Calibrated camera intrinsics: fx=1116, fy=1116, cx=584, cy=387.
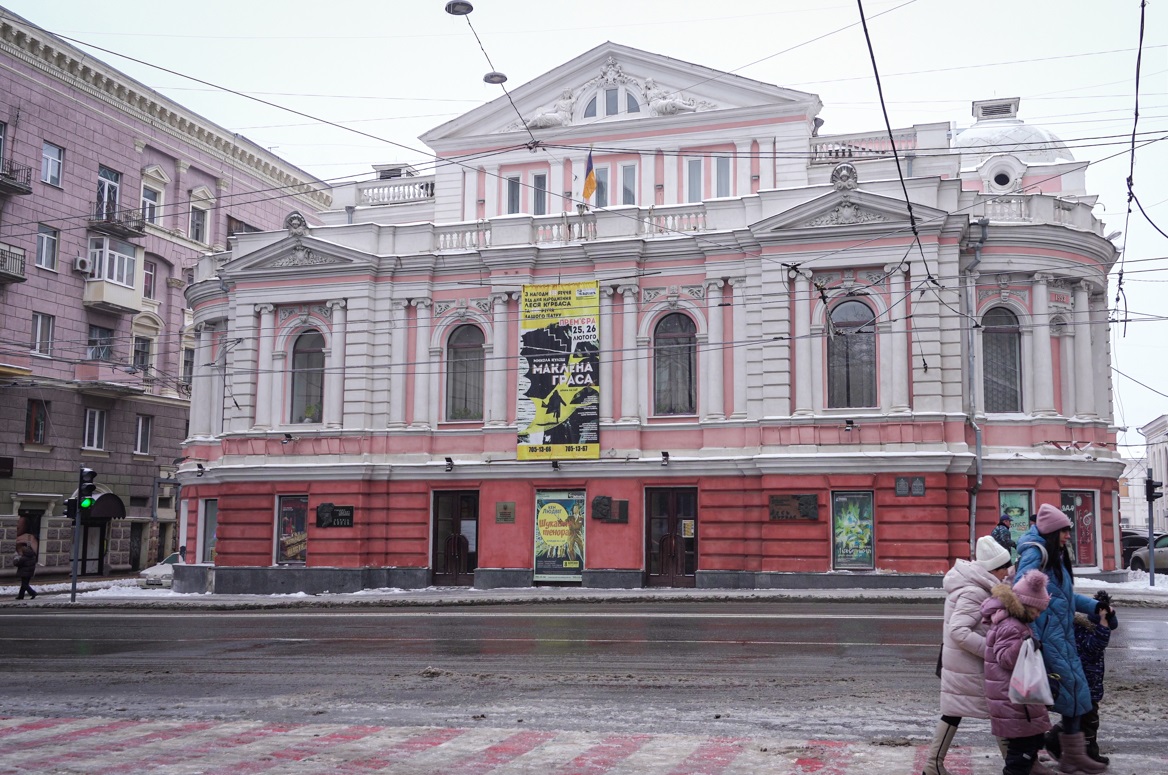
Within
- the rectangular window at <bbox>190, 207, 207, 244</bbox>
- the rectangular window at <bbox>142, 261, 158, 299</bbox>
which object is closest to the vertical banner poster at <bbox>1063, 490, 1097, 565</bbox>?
the rectangular window at <bbox>142, 261, 158, 299</bbox>

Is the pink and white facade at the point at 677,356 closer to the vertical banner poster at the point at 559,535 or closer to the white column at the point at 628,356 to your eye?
the white column at the point at 628,356

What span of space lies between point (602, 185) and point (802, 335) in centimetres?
911

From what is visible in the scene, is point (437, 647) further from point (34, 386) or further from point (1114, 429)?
point (34, 386)

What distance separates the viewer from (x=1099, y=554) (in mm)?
28625

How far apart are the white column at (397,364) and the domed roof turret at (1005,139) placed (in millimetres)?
17012

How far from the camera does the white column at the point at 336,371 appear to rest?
31.8 metres

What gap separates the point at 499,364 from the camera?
31.0 m

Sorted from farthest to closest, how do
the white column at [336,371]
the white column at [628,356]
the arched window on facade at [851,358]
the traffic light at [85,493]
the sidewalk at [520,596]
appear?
the white column at [336,371], the white column at [628,356], the traffic light at [85,493], the arched window on facade at [851,358], the sidewalk at [520,596]

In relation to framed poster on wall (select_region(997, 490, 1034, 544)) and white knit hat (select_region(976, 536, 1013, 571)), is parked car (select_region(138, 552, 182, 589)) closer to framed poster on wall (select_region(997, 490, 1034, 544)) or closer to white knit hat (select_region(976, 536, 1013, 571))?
framed poster on wall (select_region(997, 490, 1034, 544))

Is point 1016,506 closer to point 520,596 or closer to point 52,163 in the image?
point 520,596

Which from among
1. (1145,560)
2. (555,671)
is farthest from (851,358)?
(555,671)

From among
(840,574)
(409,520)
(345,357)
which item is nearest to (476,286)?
(345,357)

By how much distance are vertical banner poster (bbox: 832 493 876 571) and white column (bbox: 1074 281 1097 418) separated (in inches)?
258

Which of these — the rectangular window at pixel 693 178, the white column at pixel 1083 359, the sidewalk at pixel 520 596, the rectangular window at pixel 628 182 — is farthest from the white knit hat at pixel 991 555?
the rectangular window at pixel 628 182
